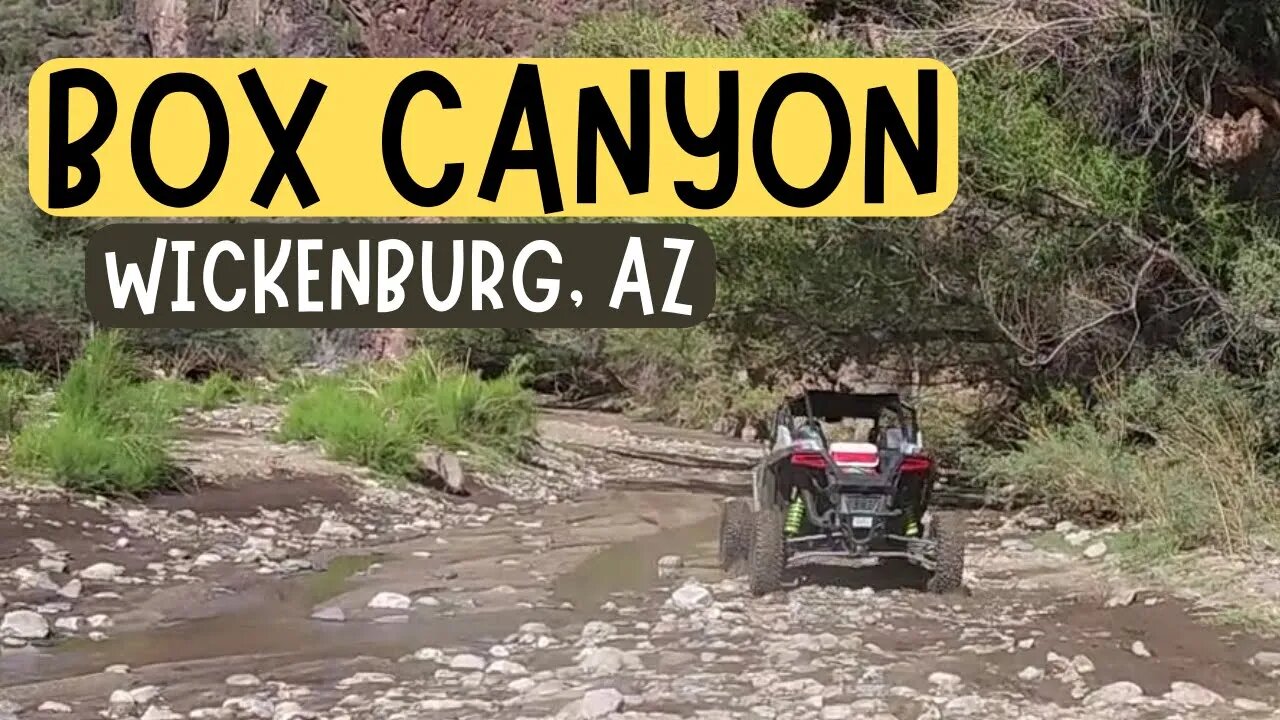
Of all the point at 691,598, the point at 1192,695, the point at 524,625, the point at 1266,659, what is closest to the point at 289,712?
the point at 524,625

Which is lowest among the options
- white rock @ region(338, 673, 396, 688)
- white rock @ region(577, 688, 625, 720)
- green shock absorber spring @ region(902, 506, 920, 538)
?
white rock @ region(338, 673, 396, 688)

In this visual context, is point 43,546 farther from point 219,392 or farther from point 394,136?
point 219,392

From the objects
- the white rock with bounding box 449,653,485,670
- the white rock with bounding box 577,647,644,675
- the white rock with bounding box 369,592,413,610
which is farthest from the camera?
the white rock with bounding box 369,592,413,610

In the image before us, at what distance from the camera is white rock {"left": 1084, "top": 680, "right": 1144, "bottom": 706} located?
5629 millimetres

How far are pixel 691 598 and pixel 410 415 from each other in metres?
7.26

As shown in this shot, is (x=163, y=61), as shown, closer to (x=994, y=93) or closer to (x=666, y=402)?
(x=994, y=93)

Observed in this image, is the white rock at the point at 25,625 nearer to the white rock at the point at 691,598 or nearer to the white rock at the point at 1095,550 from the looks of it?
the white rock at the point at 691,598

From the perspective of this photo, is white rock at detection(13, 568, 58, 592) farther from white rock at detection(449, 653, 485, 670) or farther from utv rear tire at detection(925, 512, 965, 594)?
utv rear tire at detection(925, 512, 965, 594)

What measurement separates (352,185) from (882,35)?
18.1 ft

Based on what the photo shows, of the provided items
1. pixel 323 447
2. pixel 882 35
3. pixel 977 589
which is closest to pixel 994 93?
pixel 882 35

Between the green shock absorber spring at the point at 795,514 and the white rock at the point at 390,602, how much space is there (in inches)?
79.7

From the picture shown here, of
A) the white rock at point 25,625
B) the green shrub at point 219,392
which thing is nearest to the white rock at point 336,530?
the white rock at point 25,625

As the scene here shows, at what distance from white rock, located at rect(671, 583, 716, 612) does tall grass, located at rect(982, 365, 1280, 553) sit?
2586 mm

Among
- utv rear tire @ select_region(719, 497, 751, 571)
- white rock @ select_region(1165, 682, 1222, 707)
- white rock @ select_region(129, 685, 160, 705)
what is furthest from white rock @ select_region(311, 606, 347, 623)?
white rock @ select_region(1165, 682, 1222, 707)
